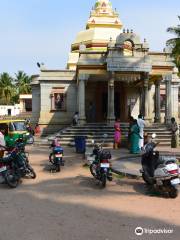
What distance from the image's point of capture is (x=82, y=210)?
7449 mm

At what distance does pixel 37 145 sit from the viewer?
71.3 feet

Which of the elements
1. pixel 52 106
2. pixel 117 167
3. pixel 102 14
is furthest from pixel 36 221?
pixel 102 14

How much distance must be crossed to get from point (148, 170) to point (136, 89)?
64.2 ft

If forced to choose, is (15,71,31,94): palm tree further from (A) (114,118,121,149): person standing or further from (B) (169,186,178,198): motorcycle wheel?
(B) (169,186,178,198): motorcycle wheel

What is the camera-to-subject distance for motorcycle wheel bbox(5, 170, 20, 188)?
32.1 feet

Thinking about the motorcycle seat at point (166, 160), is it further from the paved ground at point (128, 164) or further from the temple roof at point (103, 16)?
the temple roof at point (103, 16)

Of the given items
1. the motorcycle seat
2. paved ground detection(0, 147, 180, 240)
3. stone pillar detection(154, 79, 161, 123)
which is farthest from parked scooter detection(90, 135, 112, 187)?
stone pillar detection(154, 79, 161, 123)

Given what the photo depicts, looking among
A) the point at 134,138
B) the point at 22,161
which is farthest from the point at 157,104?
the point at 22,161

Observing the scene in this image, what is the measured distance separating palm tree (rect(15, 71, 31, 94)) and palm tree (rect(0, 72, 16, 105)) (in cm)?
167

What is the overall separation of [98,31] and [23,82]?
148ft

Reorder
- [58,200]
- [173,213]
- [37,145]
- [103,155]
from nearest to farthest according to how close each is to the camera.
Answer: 1. [173,213]
2. [58,200]
3. [103,155]
4. [37,145]

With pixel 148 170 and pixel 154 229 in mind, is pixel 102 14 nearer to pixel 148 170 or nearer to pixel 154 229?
pixel 148 170

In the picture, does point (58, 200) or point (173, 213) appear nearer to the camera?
point (173, 213)

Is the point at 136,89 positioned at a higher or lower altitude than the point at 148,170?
higher
